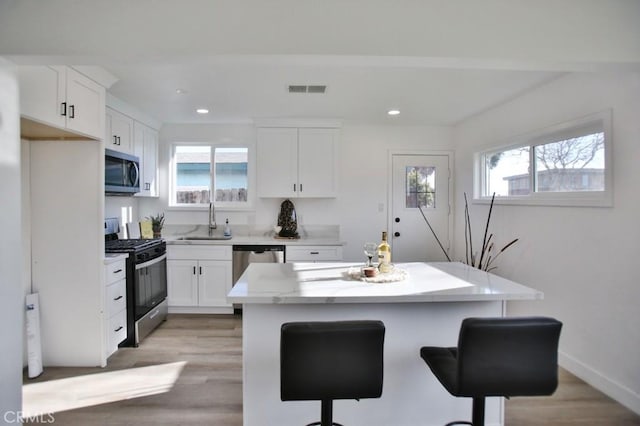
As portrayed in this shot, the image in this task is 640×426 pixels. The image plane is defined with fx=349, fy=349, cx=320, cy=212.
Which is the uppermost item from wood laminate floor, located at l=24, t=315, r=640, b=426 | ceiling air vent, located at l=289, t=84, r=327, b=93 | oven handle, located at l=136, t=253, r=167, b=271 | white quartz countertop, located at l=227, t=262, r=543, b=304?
ceiling air vent, located at l=289, t=84, r=327, b=93

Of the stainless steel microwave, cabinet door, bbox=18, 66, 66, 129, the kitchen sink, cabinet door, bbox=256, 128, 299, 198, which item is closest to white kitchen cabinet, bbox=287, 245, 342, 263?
cabinet door, bbox=256, 128, 299, 198

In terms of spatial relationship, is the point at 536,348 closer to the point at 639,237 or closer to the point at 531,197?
the point at 639,237

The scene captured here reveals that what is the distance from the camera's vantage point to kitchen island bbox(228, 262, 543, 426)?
190 cm

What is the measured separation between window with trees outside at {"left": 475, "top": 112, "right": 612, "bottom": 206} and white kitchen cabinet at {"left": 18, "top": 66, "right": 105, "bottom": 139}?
3.76 m

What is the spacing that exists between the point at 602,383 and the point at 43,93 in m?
4.28

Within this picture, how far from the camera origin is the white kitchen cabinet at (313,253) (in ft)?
13.4

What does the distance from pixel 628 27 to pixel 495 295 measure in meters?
1.56

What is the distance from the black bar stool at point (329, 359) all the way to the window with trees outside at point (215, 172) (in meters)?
3.46

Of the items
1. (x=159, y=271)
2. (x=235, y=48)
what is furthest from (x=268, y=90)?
(x=159, y=271)

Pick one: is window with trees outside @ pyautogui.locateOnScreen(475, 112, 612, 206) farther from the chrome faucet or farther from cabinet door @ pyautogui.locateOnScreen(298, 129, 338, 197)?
the chrome faucet

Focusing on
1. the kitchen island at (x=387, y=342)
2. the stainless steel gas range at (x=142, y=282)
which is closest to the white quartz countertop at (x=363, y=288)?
the kitchen island at (x=387, y=342)

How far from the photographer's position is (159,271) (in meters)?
3.81

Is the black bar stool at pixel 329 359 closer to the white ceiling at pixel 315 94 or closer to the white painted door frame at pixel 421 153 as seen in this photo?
the white ceiling at pixel 315 94

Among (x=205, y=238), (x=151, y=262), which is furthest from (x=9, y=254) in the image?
(x=205, y=238)
